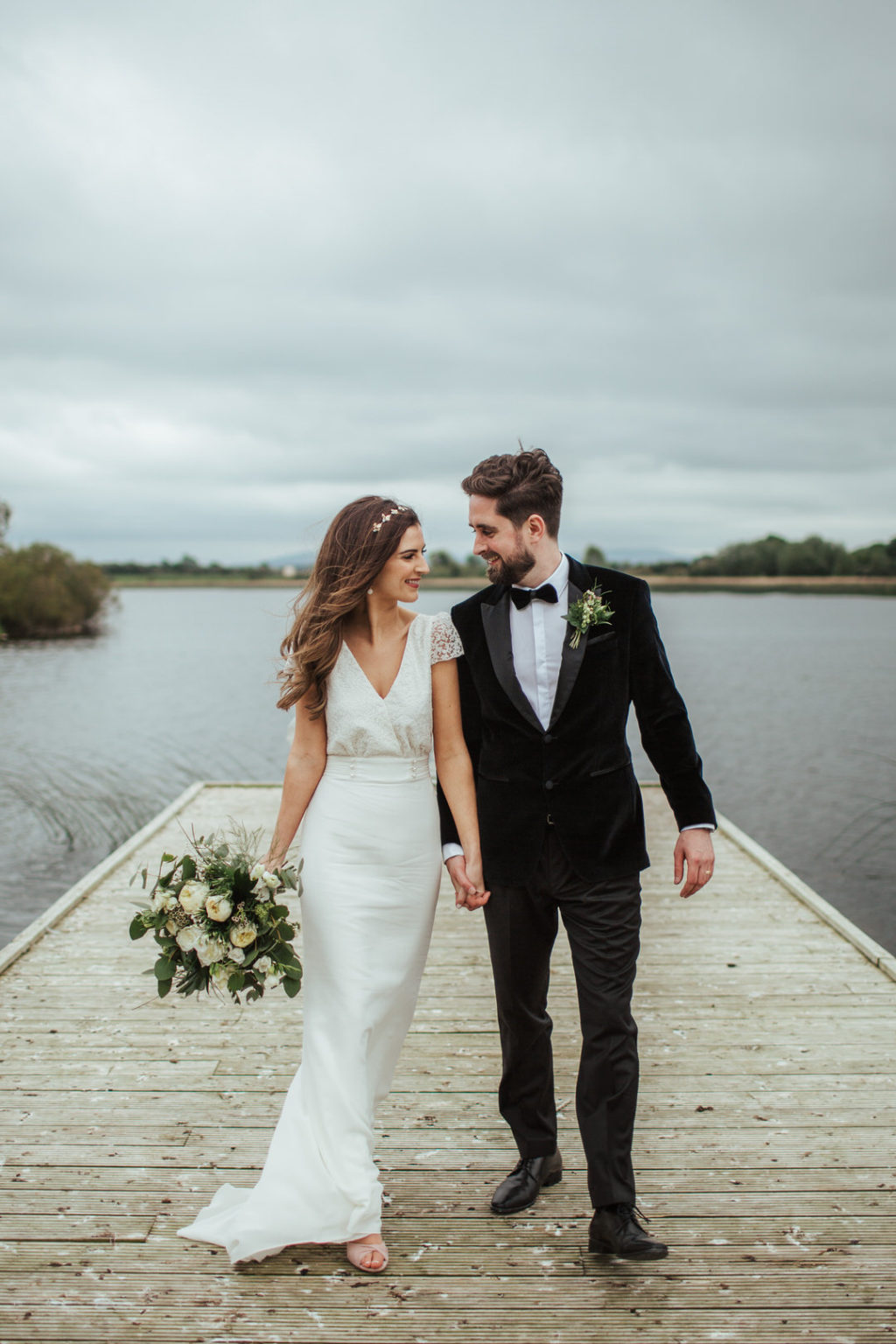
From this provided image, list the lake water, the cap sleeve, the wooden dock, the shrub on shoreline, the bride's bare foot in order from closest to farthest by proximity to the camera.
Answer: the wooden dock
the bride's bare foot
the cap sleeve
the lake water
the shrub on shoreline

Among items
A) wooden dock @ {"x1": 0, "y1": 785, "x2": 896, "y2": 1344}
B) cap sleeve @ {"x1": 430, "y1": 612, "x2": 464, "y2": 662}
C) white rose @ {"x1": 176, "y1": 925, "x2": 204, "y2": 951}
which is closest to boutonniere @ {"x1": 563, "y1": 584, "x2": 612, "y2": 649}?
→ cap sleeve @ {"x1": 430, "y1": 612, "x2": 464, "y2": 662}

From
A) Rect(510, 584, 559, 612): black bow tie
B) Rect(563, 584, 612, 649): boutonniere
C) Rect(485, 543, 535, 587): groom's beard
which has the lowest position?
Rect(563, 584, 612, 649): boutonniere

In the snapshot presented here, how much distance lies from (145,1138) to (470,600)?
196cm

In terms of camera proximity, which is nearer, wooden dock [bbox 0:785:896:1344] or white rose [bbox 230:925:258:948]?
wooden dock [bbox 0:785:896:1344]

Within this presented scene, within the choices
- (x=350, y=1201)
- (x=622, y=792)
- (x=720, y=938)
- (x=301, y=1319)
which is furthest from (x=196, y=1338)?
(x=720, y=938)

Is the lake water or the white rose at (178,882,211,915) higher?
the white rose at (178,882,211,915)

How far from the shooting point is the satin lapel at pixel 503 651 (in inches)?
104

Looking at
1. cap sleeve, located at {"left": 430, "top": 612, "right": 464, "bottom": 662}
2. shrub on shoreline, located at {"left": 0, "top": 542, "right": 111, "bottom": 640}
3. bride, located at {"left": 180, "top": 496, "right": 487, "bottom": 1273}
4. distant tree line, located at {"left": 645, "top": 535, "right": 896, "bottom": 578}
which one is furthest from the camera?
distant tree line, located at {"left": 645, "top": 535, "right": 896, "bottom": 578}

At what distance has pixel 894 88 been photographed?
5616cm

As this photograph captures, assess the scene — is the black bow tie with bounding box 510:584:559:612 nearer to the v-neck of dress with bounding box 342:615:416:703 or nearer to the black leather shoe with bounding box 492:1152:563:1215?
the v-neck of dress with bounding box 342:615:416:703

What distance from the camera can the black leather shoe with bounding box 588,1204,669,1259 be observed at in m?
2.46

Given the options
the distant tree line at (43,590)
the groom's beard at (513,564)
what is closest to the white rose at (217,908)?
the groom's beard at (513,564)

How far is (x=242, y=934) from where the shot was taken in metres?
2.51

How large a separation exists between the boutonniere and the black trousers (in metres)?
0.54
